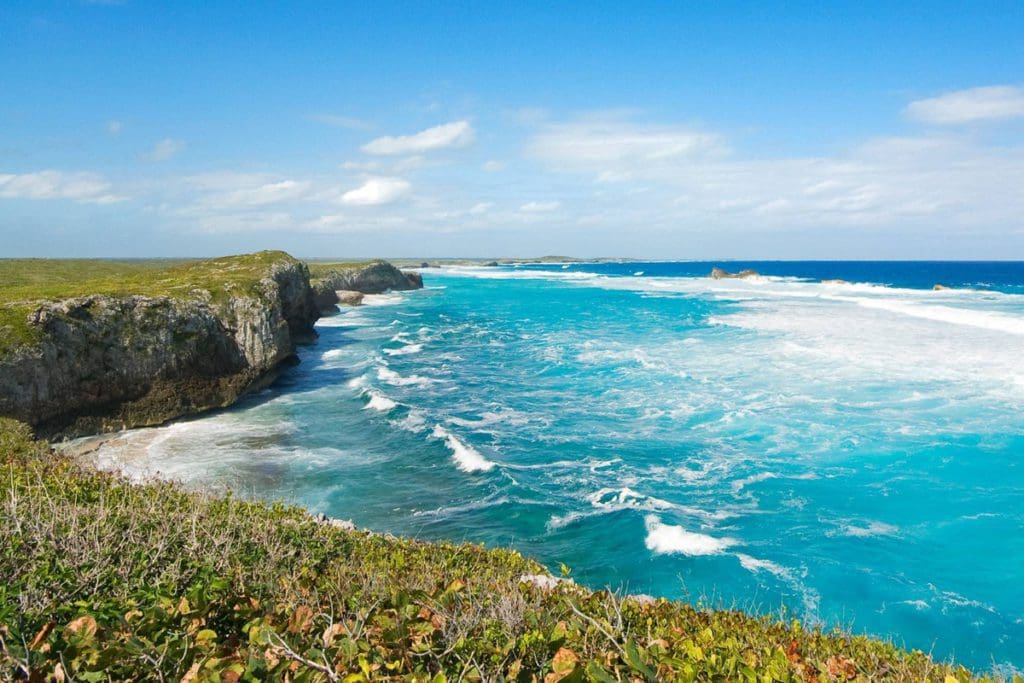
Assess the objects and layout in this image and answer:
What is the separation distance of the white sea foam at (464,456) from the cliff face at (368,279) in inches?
2380

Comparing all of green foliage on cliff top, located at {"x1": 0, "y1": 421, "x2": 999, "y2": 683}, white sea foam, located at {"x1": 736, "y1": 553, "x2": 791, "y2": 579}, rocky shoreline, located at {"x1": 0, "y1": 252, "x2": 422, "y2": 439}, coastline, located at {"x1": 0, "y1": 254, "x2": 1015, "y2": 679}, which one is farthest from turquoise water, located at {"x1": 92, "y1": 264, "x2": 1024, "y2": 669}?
green foliage on cliff top, located at {"x1": 0, "y1": 421, "x2": 999, "y2": 683}

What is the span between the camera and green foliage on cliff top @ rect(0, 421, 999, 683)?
179 inches

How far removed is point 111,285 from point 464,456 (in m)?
23.9

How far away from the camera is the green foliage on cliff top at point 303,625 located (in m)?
4.54

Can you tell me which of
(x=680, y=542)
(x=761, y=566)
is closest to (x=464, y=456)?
(x=680, y=542)

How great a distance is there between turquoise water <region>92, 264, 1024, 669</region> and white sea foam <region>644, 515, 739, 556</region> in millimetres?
55

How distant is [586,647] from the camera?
17.7 feet

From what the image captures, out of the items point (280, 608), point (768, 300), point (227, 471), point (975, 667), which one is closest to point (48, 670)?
point (280, 608)

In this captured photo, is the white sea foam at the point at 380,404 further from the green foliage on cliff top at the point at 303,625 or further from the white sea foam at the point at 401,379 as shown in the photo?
the green foliage on cliff top at the point at 303,625

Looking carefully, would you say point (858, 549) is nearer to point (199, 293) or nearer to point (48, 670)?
point (48, 670)

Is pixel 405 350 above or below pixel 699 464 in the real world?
above

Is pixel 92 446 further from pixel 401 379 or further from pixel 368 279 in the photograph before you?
pixel 368 279

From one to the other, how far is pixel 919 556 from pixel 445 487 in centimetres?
1366

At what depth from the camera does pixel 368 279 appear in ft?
363
